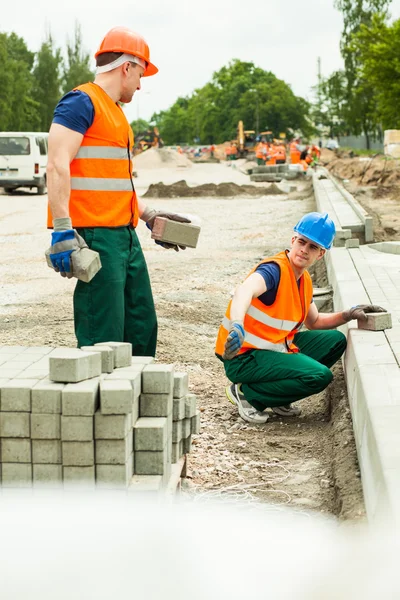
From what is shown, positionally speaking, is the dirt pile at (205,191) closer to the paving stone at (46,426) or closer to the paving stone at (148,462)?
the paving stone at (148,462)

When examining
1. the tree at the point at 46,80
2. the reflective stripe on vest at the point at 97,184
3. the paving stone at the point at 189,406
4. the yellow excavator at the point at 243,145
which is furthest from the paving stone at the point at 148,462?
the tree at the point at 46,80

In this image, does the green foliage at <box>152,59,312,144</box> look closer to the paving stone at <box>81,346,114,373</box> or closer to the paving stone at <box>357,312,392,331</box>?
the paving stone at <box>357,312,392,331</box>

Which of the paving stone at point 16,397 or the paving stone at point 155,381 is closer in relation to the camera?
the paving stone at point 16,397

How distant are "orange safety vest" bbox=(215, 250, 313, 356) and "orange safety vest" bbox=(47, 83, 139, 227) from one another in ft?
3.56

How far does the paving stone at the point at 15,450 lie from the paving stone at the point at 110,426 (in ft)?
0.91

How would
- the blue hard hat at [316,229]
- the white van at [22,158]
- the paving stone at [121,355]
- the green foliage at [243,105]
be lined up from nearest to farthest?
the paving stone at [121,355], the blue hard hat at [316,229], the white van at [22,158], the green foliage at [243,105]

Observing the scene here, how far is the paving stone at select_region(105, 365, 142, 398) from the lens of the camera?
3553mm

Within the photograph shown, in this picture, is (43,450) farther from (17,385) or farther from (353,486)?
(353,486)

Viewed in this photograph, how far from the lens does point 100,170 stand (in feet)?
15.9

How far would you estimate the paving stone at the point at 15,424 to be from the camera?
3.45 metres

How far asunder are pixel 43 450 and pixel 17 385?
10.4 inches

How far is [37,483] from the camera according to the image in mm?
3500

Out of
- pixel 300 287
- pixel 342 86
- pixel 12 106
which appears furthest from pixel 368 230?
pixel 342 86

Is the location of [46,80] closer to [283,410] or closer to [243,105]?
[243,105]
